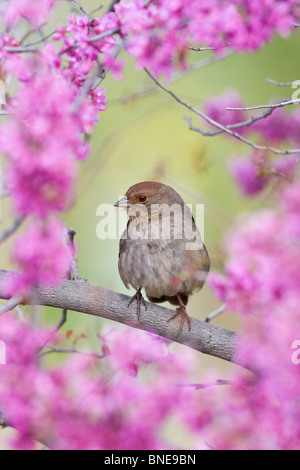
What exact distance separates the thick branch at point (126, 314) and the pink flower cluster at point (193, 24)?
121cm

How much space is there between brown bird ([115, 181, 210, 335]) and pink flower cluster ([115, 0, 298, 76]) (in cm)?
153

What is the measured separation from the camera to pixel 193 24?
1960mm

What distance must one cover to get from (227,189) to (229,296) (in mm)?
5142

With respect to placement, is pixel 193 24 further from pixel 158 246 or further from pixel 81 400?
pixel 158 246

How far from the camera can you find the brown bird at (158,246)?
3518mm

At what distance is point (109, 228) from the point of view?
4445 millimetres

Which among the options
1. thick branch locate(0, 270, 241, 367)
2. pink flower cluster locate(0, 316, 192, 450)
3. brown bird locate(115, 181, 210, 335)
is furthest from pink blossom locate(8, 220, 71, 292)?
brown bird locate(115, 181, 210, 335)

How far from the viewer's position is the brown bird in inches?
138

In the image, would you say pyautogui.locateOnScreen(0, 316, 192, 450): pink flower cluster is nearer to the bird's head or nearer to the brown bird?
the brown bird

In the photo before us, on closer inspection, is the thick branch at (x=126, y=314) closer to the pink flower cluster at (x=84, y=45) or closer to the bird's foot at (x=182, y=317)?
the bird's foot at (x=182, y=317)

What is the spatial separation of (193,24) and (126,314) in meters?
1.50

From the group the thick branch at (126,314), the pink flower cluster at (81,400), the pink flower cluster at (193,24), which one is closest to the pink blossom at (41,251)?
the pink flower cluster at (81,400)

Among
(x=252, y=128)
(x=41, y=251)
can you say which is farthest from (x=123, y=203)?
(x=41, y=251)
